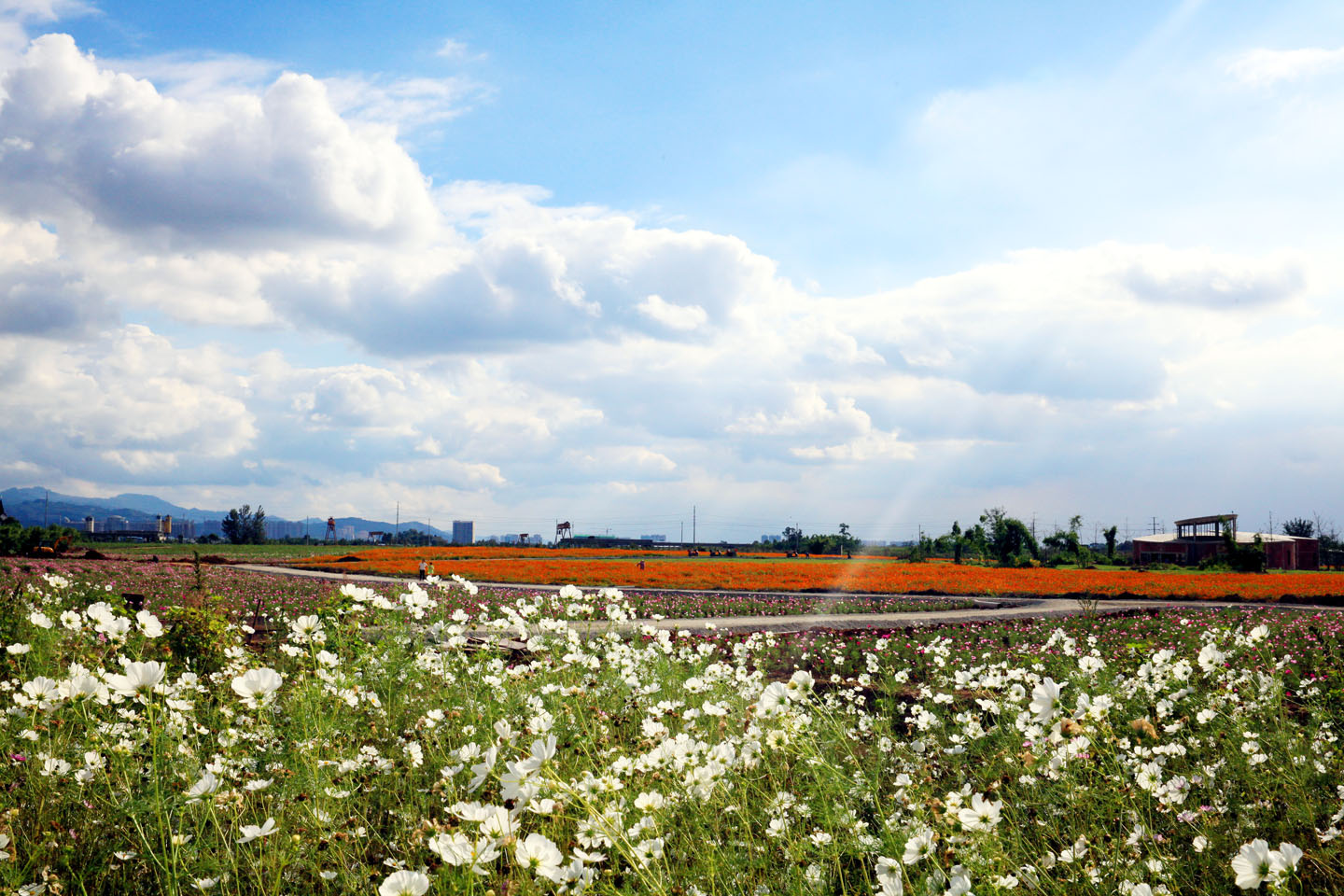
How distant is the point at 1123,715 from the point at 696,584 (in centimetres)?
1675

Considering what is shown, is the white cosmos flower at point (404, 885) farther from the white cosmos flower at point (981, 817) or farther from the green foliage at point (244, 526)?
the green foliage at point (244, 526)

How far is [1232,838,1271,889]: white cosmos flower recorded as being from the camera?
6.40 ft

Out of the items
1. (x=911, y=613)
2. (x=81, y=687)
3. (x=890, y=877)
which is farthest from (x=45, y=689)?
(x=911, y=613)

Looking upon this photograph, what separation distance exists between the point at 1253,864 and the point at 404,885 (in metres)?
2.06

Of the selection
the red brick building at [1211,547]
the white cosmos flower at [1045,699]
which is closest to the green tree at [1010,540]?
the red brick building at [1211,547]

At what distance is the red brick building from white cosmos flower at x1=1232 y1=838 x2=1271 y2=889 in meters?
55.0

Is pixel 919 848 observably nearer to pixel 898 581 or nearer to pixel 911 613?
pixel 911 613

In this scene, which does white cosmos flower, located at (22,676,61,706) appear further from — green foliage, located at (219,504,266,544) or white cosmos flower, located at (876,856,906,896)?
green foliage, located at (219,504,266,544)

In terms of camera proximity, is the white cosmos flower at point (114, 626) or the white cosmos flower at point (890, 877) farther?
the white cosmos flower at point (114, 626)

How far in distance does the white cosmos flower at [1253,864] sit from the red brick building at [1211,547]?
55.0 m

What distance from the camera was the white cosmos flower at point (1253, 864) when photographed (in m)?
1.95

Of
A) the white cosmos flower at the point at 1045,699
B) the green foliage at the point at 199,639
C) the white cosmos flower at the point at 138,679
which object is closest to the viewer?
the white cosmos flower at the point at 138,679

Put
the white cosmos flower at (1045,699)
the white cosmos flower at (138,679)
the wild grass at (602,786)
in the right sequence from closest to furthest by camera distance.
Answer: the white cosmos flower at (138,679), the wild grass at (602,786), the white cosmos flower at (1045,699)

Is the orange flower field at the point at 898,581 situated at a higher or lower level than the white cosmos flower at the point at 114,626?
lower
